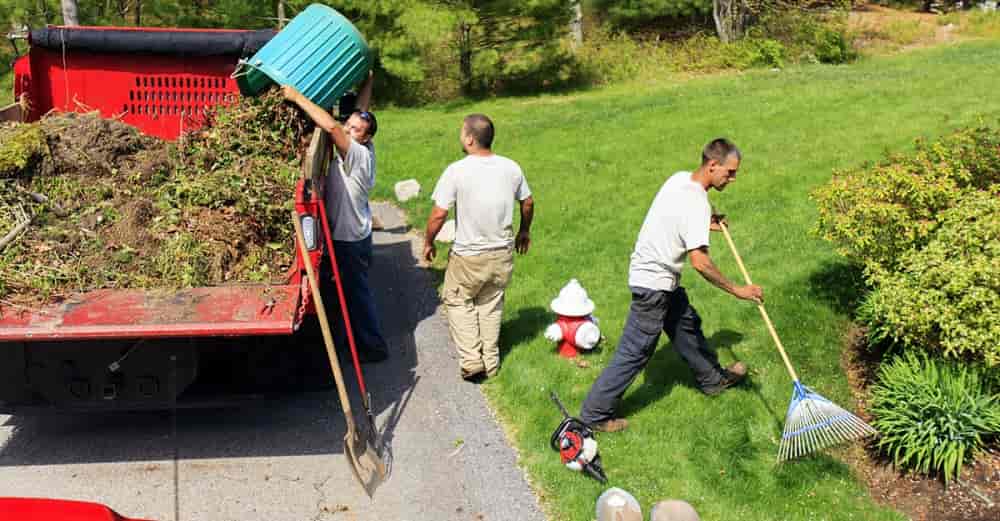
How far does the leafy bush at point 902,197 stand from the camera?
5.83m

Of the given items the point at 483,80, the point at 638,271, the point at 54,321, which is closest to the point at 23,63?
the point at 54,321

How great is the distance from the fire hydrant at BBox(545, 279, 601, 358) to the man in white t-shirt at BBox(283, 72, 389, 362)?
4.37ft

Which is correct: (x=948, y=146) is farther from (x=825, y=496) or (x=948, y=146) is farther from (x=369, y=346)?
(x=369, y=346)

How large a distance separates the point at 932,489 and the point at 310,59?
4.80m

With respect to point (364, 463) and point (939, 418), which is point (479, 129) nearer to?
point (364, 463)

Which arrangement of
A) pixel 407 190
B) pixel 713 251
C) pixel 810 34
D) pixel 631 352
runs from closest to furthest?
pixel 631 352
pixel 713 251
pixel 407 190
pixel 810 34

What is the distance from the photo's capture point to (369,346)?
21.2 feet

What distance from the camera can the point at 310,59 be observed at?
239 inches

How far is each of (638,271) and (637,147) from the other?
24.6 ft

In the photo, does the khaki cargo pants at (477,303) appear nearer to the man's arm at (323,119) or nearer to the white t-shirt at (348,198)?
the white t-shirt at (348,198)

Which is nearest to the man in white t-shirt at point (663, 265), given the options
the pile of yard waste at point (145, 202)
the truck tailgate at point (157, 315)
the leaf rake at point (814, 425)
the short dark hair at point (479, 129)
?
the leaf rake at point (814, 425)

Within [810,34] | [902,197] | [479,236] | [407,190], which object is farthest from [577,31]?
[479,236]

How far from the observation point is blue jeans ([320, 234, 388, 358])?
6.23 m

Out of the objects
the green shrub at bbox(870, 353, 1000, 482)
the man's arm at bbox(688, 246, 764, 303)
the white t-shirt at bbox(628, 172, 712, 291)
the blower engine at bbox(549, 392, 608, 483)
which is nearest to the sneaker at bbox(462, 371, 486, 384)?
the blower engine at bbox(549, 392, 608, 483)
